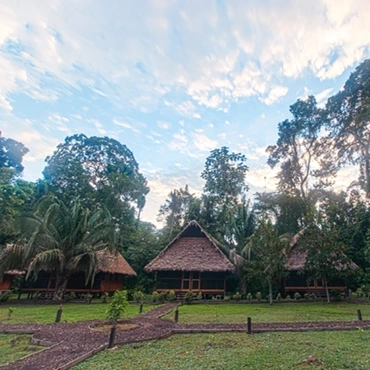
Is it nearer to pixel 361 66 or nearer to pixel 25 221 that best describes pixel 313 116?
pixel 361 66

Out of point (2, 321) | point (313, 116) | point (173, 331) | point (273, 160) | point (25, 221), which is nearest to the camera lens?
point (173, 331)

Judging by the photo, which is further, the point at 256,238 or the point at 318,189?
the point at 318,189

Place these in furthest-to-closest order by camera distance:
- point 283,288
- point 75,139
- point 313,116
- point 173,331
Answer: point 75,139, point 313,116, point 283,288, point 173,331

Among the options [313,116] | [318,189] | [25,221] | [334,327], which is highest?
[313,116]

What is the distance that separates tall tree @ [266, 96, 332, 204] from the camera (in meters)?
25.6

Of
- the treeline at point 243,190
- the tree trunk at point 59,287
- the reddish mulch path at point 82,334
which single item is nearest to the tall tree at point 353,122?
the treeline at point 243,190

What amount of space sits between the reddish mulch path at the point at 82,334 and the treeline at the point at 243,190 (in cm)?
825

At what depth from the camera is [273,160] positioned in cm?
2892

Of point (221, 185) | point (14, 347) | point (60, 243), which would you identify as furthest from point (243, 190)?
point (14, 347)

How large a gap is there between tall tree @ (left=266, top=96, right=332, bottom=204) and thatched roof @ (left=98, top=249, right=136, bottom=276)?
57.6ft

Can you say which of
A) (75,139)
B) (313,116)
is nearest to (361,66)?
(313,116)

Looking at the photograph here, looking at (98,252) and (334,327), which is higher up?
(98,252)

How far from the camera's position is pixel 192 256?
19.9m

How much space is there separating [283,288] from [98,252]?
13.5 metres
